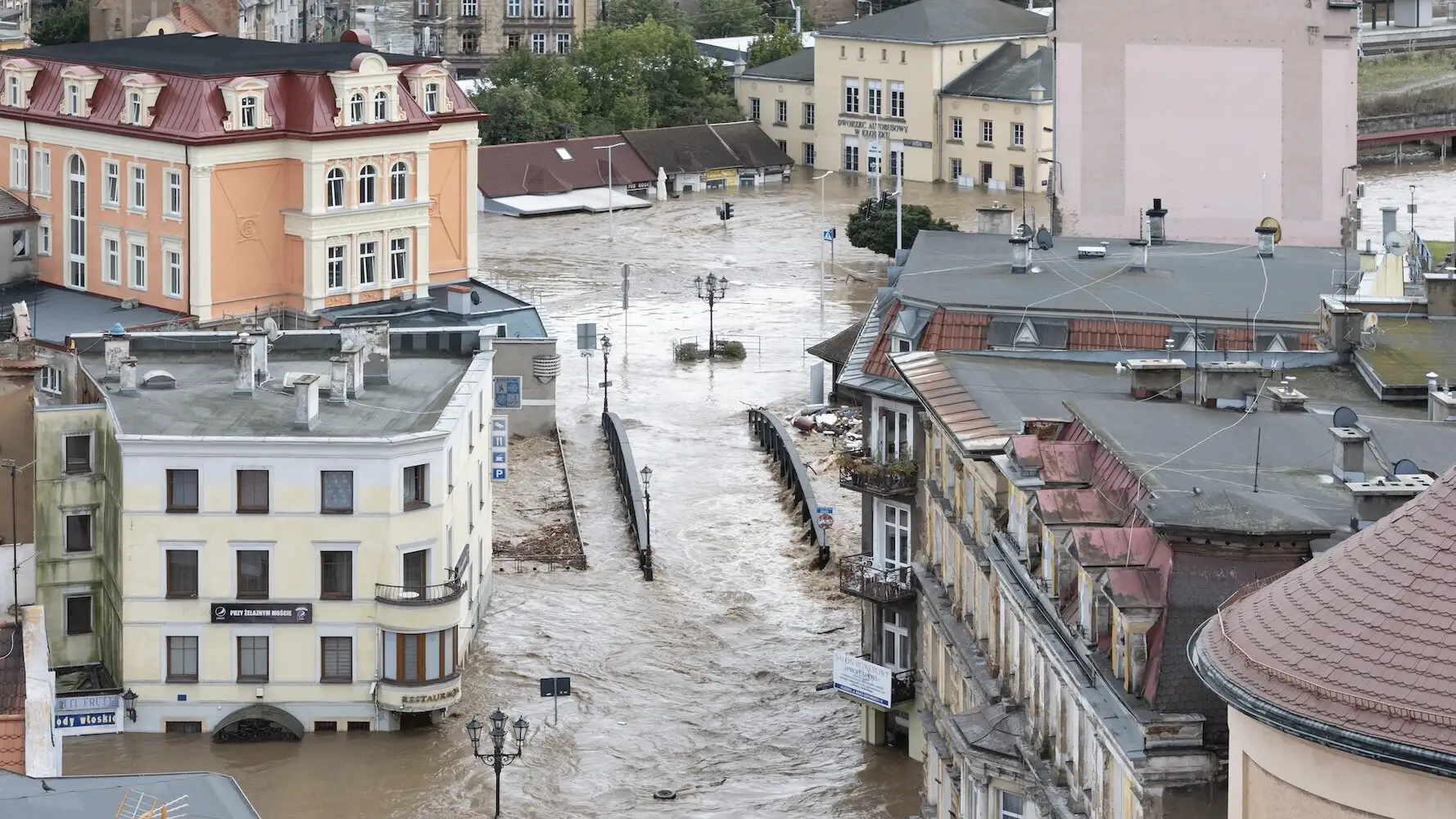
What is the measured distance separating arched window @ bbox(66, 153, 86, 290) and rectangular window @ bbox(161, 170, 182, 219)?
4.34 m

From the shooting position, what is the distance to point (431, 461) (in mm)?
52969

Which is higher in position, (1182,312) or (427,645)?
(1182,312)

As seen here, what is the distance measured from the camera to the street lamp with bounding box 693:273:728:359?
9456 cm

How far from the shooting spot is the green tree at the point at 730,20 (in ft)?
554

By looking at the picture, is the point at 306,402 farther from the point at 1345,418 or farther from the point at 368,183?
the point at 368,183

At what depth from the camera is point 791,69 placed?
145 metres

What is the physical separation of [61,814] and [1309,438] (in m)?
18.3

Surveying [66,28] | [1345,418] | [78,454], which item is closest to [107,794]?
[1345,418]

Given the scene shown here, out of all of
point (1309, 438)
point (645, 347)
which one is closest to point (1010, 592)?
point (1309, 438)

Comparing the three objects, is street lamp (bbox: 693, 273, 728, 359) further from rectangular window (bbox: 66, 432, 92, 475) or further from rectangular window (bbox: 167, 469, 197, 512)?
rectangular window (bbox: 167, 469, 197, 512)

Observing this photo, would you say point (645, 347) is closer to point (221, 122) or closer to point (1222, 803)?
point (221, 122)

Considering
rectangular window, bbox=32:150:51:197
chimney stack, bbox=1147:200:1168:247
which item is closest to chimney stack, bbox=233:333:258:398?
chimney stack, bbox=1147:200:1168:247

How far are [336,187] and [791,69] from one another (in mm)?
64102

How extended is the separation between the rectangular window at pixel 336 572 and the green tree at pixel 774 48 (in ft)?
328
